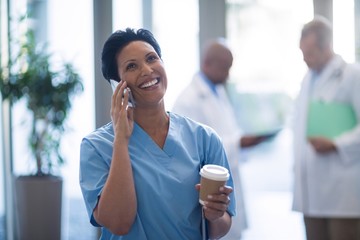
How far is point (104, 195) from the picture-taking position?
1308 millimetres

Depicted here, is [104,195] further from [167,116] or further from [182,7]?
[182,7]

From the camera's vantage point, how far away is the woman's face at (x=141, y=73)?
145 cm

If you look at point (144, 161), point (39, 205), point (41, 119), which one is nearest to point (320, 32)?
point (144, 161)

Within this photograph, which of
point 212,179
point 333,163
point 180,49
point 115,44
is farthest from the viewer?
point 180,49

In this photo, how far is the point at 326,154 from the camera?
237 centimetres

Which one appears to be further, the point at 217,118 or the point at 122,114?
the point at 217,118

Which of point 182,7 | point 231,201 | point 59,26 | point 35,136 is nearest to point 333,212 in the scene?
point 231,201

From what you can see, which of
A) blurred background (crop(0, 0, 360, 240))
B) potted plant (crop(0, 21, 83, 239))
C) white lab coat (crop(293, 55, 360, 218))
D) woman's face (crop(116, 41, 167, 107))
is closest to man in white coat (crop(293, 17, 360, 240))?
white lab coat (crop(293, 55, 360, 218))

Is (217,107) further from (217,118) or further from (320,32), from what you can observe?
(320,32)

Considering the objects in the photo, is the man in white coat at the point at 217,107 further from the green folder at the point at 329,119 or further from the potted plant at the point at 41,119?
the potted plant at the point at 41,119

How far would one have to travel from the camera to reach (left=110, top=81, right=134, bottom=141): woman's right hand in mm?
1350

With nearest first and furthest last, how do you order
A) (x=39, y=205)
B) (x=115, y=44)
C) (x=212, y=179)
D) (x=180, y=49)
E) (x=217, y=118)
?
(x=212, y=179), (x=115, y=44), (x=217, y=118), (x=39, y=205), (x=180, y=49)

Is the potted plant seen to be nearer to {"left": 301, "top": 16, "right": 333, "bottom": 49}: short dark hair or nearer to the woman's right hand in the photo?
{"left": 301, "top": 16, "right": 333, "bottom": 49}: short dark hair

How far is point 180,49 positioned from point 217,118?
51.5 inches
